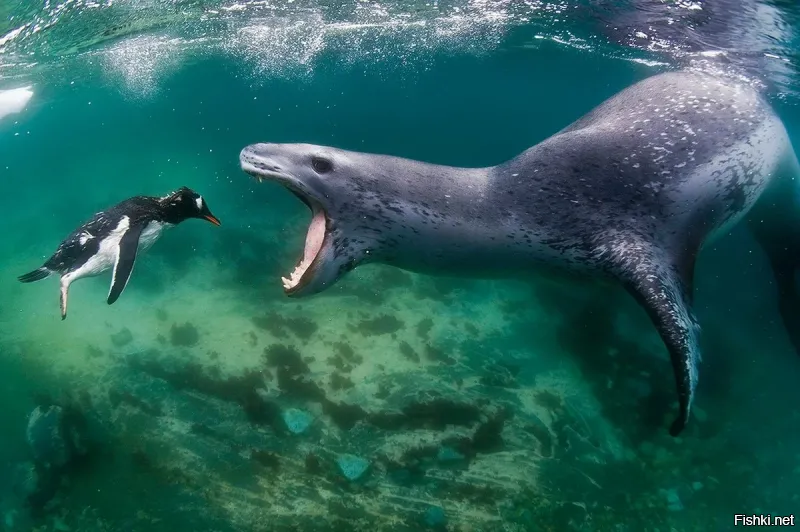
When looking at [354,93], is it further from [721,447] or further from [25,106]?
[721,447]

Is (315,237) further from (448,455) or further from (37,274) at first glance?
(37,274)

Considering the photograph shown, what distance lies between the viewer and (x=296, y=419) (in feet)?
18.3

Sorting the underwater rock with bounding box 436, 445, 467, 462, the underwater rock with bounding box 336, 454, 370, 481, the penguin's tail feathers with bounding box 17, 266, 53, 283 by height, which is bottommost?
the underwater rock with bounding box 336, 454, 370, 481

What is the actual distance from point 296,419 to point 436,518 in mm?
1931

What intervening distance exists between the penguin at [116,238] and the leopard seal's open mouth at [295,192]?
2008mm

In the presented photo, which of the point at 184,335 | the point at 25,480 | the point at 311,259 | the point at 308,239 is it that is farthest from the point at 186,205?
the point at 25,480

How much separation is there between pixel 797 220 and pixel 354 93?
16253 mm

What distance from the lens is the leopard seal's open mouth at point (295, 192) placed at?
3005mm

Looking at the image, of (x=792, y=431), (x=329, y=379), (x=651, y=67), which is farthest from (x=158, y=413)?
(x=651, y=67)

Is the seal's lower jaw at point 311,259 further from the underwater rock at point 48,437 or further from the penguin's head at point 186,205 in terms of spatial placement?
the underwater rock at point 48,437

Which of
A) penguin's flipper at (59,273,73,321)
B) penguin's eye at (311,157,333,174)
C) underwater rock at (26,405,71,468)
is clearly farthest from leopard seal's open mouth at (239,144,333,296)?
underwater rock at (26,405,71,468)

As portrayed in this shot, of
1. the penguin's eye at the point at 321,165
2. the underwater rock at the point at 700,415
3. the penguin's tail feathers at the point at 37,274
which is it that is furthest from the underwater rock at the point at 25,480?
the underwater rock at the point at 700,415

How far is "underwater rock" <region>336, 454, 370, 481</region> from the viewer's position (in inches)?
196

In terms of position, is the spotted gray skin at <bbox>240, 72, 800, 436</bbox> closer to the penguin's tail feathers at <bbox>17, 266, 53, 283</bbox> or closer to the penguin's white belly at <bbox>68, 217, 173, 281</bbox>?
the penguin's white belly at <bbox>68, 217, 173, 281</bbox>
